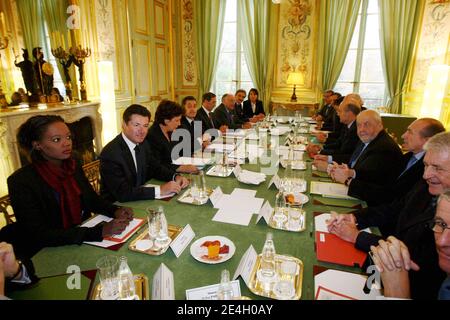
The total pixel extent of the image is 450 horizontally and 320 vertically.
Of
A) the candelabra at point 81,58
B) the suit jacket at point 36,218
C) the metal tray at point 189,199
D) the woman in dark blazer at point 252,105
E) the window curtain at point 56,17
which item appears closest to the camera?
the suit jacket at point 36,218

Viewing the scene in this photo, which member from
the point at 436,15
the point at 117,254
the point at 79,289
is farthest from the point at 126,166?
the point at 436,15

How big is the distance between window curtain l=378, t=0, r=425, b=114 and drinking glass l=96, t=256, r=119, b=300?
7071 mm

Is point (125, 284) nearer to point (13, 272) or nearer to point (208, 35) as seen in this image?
point (13, 272)

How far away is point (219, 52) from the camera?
7523 mm

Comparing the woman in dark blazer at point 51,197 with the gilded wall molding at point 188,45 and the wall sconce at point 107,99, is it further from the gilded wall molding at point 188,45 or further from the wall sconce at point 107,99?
the gilded wall molding at point 188,45

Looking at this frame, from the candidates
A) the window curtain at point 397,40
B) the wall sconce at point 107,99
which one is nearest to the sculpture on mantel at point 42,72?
the wall sconce at point 107,99

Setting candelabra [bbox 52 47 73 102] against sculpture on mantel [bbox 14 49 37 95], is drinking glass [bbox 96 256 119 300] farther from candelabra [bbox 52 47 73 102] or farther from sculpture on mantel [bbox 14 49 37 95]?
candelabra [bbox 52 47 73 102]

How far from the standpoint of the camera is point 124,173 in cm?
208

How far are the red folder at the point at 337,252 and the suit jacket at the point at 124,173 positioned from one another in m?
1.11

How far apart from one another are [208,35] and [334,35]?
3.14m

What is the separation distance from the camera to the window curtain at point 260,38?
681 centimetres

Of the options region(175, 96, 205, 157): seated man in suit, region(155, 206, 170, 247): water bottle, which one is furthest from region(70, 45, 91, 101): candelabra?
region(155, 206, 170, 247): water bottle

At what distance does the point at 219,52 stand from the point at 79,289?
731 centimetres

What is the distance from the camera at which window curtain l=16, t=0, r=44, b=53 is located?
12.3ft
